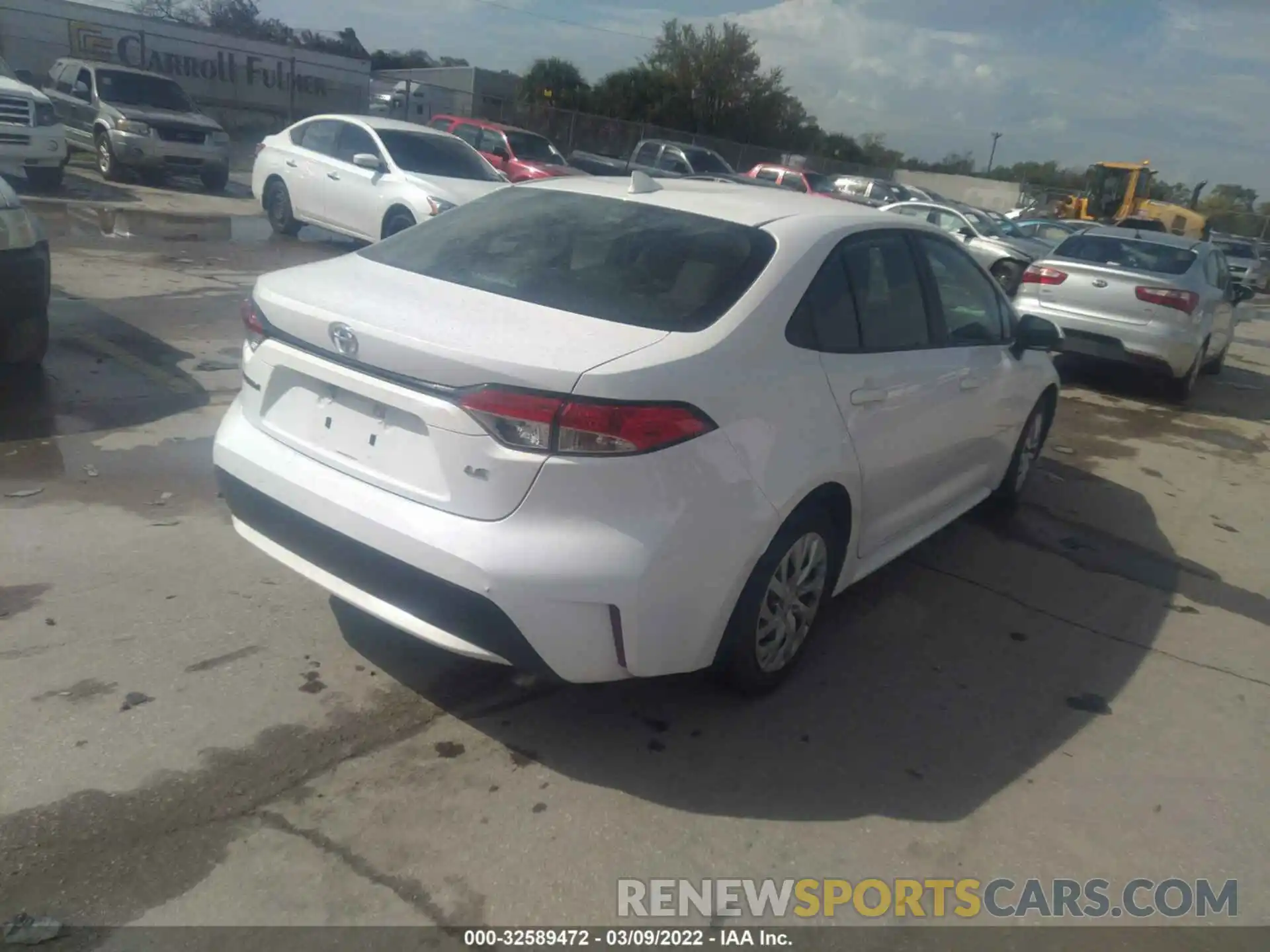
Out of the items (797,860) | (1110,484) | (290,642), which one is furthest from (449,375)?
Result: (1110,484)

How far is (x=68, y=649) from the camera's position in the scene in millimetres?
3551

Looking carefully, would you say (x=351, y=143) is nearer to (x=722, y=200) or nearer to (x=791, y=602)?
(x=722, y=200)

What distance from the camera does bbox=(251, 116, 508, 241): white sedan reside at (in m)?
11.7

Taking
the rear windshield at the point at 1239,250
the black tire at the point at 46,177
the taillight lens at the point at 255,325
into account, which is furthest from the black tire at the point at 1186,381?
the rear windshield at the point at 1239,250

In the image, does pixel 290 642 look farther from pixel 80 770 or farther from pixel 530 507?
pixel 530 507

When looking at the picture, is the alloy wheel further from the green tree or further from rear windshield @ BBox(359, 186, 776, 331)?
the green tree

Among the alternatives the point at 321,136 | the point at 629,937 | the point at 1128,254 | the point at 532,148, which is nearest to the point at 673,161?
the point at 532,148

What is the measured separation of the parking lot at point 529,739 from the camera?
9.04 feet

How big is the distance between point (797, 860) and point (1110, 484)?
5.22 metres

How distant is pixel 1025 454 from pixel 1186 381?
5688mm

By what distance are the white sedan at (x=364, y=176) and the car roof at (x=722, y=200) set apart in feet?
23.2

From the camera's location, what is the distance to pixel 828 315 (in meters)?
3.68

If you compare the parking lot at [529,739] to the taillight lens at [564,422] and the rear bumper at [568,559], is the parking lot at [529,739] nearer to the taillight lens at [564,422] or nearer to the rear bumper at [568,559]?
the rear bumper at [568,559]

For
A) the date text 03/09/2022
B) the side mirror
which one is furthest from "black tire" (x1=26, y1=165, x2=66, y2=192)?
the date text 03/09/2022
